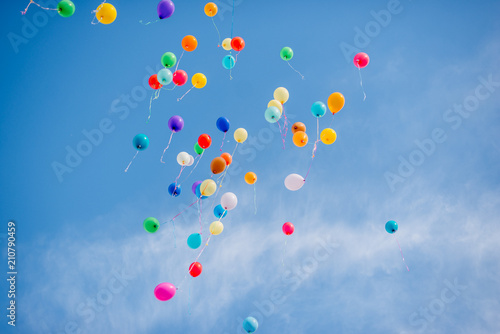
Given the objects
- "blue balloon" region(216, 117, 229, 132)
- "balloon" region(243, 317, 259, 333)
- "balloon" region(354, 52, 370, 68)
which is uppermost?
"balloon" region(354, 52, 370, 68)

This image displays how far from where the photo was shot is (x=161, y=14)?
20.6 feet

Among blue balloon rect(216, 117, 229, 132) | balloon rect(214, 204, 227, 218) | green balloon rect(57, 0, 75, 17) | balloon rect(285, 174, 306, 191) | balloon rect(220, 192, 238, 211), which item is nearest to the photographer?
green balloon rect(57, 0, 75, 17)

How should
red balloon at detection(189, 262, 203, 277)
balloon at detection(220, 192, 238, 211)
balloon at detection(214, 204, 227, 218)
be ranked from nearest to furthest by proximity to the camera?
red balloon at detection(189, 262, 203, 277) → balloon at detection(220, 192, 238, 211) → balloon at detection(214, 204, 227, 218)

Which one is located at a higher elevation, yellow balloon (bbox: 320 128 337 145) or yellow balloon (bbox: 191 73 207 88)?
yellow balloon (bbox: 320 128 337 145)

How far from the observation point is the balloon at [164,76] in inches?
254

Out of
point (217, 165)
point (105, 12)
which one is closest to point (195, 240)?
point (217, 165)

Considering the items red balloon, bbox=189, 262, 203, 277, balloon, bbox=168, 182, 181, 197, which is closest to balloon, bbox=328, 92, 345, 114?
balloon, bbox=168, 182, 181, 197

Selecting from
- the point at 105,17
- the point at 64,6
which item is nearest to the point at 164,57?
the point at 105,17

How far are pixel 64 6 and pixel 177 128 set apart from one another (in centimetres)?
324

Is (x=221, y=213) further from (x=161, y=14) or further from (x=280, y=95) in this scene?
(x=161, y=14)

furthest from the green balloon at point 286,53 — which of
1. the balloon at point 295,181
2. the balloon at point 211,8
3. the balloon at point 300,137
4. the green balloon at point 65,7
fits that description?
the green balloon at point 65,7

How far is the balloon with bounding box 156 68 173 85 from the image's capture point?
21.2 feet

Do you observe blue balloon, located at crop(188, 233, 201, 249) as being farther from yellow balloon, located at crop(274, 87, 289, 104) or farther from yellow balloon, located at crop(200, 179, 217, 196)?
yellow balloon, located at crop(274, 87, 289, 104)

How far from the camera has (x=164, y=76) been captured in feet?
21.2
